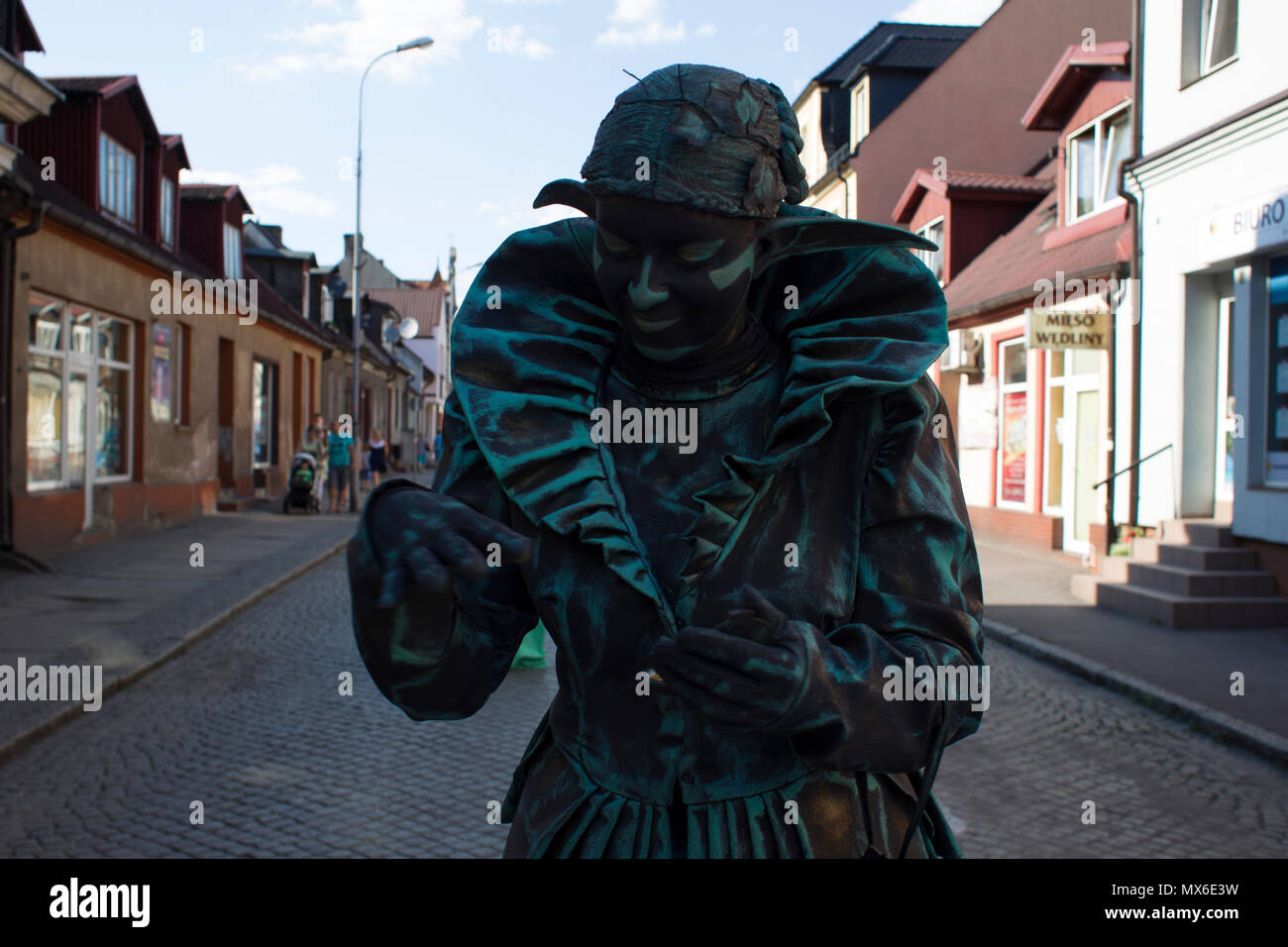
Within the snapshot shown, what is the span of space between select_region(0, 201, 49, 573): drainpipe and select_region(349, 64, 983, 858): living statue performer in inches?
481

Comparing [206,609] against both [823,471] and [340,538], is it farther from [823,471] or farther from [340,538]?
[823,471]

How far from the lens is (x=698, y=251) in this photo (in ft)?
4.34

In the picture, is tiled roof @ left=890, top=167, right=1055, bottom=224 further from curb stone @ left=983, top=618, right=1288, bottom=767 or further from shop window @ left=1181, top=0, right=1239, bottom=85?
curb stone @ left=983, top=618, right=1288, bottom=767

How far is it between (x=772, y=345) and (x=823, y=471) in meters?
0.21

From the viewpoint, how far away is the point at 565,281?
5.23 ft

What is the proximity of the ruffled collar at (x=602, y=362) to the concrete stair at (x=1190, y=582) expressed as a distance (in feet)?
32.0

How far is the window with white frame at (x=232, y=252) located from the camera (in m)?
22.0

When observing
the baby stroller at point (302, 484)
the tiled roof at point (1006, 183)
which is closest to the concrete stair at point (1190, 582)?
the tiled roof at point (1006, 183)

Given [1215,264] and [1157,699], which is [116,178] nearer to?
[1215,264]

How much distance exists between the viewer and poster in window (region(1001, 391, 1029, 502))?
1634 centimetres

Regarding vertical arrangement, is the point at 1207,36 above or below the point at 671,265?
above

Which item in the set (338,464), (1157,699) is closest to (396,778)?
(1157,699)

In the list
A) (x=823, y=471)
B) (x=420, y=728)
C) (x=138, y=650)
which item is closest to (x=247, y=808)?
(x=420, y=728)

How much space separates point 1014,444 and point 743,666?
649 inches
